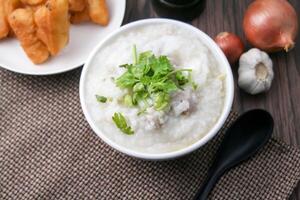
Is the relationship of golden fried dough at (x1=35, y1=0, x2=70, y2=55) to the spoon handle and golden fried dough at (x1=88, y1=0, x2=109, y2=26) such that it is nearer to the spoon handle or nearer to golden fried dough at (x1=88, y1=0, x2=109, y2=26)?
golden fried dough at (x1=88, y1=0, x2=109, y2=26)

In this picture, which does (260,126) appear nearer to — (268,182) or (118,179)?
(268,182)

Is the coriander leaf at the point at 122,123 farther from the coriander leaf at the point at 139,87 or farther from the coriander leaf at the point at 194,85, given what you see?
the coriander leaf at the point at 194,85

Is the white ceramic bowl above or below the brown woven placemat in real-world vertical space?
above

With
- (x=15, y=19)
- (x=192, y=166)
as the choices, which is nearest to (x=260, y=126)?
(x=192, y=166)

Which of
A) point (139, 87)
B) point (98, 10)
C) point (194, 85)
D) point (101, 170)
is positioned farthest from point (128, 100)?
point (98, 10)

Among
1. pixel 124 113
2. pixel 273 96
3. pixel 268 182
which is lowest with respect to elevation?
pixel 268 182

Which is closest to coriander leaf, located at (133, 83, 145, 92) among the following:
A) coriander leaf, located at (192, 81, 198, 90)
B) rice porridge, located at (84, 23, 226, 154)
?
rice porridge, located at (84, 23, 226, 154)
